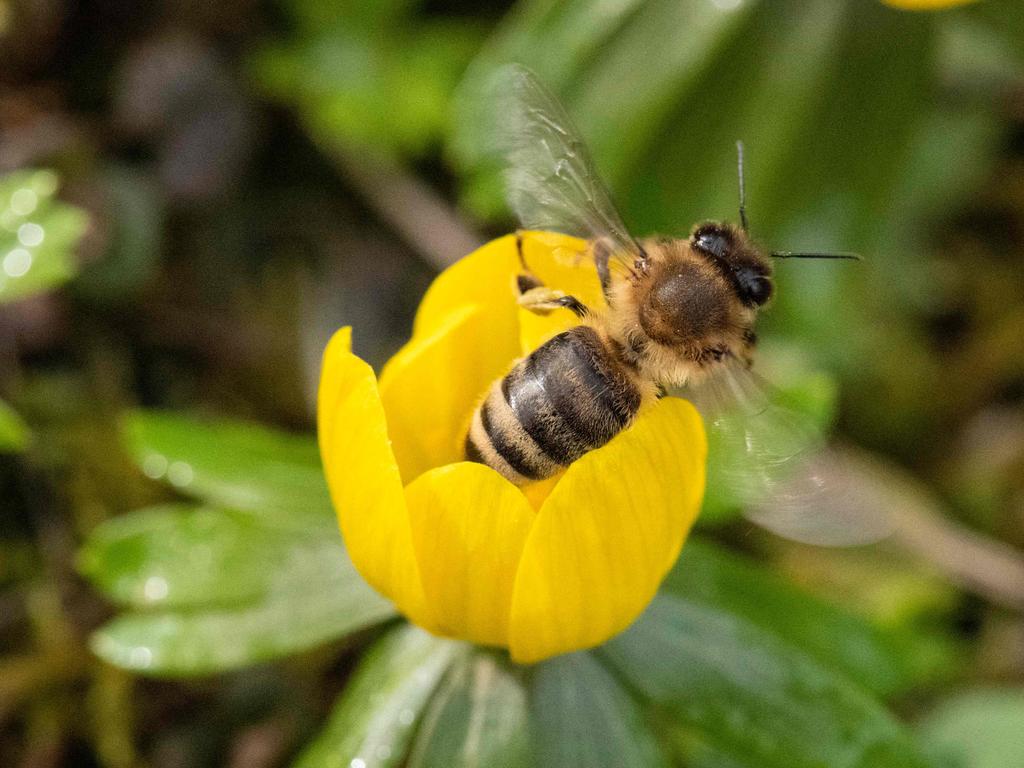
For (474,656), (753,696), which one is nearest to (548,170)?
(474,656)

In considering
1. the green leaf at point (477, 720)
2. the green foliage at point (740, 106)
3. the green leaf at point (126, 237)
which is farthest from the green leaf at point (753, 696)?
the green leaf at point (126, 237)

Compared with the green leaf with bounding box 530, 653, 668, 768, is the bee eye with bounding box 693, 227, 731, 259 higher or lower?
higher

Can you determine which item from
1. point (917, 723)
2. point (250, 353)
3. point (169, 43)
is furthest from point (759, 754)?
point (169, 43)

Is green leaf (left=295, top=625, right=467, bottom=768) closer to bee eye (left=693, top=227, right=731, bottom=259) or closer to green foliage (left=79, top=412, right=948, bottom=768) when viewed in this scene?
green foliage (left=79, top=412, right=948, bottom=768)

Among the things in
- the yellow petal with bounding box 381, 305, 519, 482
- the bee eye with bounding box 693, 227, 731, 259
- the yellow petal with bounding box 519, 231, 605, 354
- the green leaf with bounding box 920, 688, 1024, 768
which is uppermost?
the bee eye with bounding box 693, 227, 731, 259

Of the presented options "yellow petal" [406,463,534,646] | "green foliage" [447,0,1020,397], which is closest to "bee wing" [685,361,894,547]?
"yellow petal" [406,463,534,646]
